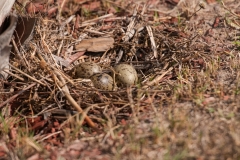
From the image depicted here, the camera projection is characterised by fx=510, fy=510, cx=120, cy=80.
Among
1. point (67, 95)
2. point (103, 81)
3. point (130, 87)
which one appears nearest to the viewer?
point (67, 95)

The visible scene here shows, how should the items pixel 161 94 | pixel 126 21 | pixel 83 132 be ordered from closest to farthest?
pixel 83 132, pixel 161 94, pixel 126 21

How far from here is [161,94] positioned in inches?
158

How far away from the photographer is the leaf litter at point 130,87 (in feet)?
11.1

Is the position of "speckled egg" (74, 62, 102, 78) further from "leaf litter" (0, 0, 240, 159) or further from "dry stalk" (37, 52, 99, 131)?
"dry stalk" (37, 52, 99, 131)

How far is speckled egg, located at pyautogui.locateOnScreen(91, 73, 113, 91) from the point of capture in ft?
13.8

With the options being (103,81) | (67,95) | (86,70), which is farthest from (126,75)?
(67,95)

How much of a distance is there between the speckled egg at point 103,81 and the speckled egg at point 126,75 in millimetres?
83

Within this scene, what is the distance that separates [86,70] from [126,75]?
13.5 inches

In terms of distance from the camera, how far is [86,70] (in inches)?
169

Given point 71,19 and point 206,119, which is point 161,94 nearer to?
point 206,119

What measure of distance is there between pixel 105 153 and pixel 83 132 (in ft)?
1.30

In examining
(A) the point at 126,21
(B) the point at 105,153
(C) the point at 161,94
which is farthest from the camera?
(A) the point at 126,21

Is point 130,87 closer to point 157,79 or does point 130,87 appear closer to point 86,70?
point 157,79

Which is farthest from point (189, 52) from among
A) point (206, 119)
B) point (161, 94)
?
point (206, 119)
